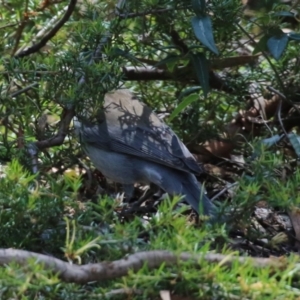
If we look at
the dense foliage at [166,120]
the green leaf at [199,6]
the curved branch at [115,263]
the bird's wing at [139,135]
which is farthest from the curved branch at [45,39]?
the curved branch at [115,263]

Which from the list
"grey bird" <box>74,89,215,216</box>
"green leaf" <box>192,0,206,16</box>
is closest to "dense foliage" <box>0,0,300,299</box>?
"green leaf" <box>192,0,206,16</box>

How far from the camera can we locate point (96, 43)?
10.9 ft

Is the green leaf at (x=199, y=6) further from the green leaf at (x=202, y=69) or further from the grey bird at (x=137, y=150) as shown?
the grey bird at (x=137, y=150)

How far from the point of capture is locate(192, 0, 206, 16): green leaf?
3430 mm

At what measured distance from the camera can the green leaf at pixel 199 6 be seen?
3.43m

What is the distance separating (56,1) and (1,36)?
1.37ft

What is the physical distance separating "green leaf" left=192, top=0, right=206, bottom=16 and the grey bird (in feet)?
2.55

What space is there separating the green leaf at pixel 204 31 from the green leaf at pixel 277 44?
343 mm

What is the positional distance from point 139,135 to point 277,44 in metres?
0.91

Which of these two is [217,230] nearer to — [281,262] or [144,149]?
[281,262]

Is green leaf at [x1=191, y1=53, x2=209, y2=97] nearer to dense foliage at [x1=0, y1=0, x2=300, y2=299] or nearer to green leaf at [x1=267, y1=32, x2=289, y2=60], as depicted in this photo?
dense foliage at [x1=0, y1=0, x2=300, y2=299]

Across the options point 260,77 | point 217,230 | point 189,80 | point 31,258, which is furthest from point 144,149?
point 31,258

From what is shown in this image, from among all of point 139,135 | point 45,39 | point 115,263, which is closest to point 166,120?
point 139,135

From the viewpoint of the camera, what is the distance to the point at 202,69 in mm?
3707
